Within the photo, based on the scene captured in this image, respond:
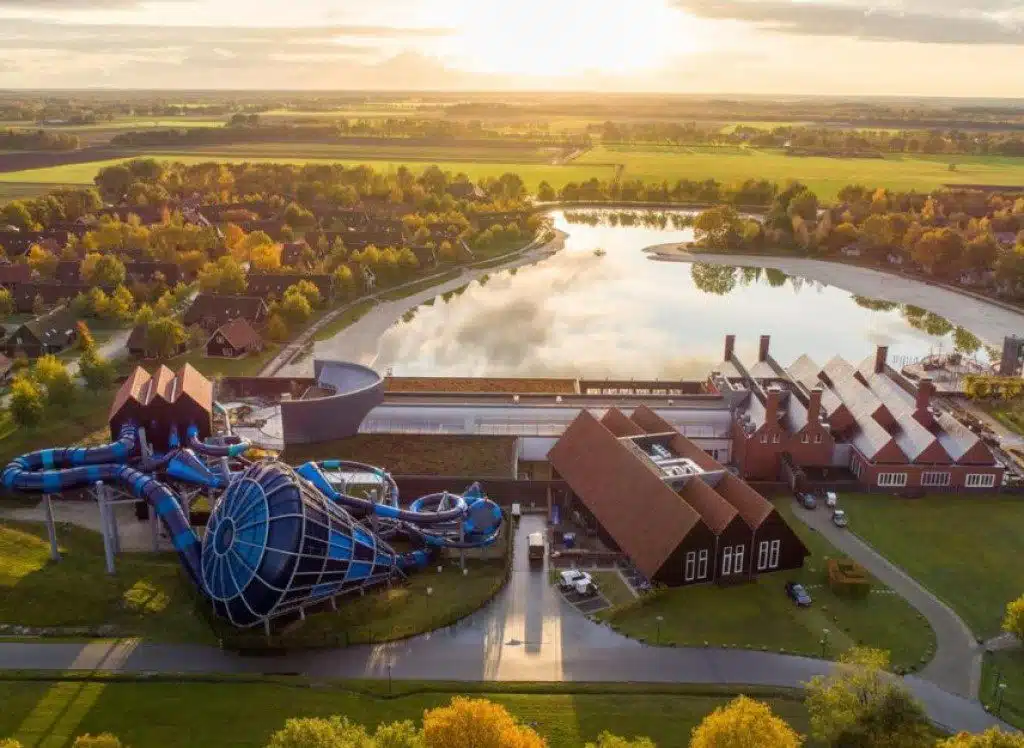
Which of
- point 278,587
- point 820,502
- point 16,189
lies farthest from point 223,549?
point 16,189

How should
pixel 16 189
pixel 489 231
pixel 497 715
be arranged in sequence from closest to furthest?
pixel 497 715
pixel 489 231
pixel 16 189

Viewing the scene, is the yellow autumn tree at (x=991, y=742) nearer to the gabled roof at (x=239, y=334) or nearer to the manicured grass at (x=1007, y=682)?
the manicured grass at (x=1007, y=682)

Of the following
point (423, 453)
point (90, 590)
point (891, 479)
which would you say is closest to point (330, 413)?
point (423, 453)

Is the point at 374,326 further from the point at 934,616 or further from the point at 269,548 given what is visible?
the point at 934,616

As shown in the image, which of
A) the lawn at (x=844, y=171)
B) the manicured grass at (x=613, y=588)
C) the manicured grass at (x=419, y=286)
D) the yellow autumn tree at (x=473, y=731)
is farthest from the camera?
the lawn at (x=844, y=171)

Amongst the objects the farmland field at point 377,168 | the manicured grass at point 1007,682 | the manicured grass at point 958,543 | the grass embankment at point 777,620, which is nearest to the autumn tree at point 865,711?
the manicured grass at point 1007,682

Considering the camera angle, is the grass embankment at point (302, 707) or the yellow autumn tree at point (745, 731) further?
the grass embankment at point (302, 707)

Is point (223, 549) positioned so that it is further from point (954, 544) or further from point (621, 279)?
point (621, 279)

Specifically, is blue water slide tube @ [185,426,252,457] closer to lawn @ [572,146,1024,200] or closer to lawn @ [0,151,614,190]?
lawn @ [0,151,614,190]
